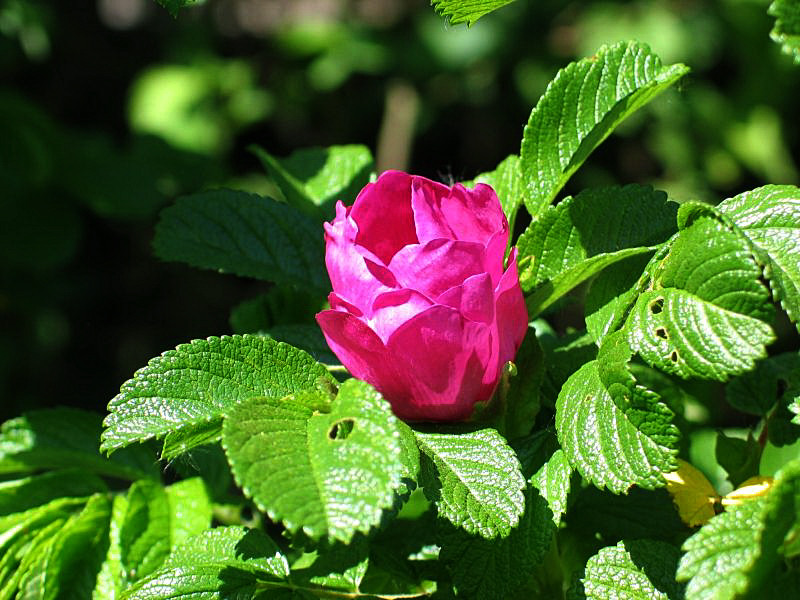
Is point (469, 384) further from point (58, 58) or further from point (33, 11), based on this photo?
point (58, 58)

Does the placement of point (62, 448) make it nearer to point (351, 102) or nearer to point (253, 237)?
point (253, 237)

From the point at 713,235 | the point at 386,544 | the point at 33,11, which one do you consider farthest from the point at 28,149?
the point at 713,235

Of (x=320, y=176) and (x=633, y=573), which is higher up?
(x=320, y=176)

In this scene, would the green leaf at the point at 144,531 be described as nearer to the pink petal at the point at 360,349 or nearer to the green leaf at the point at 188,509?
the green leaf at the point at 188,509

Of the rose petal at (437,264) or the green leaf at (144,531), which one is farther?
the green leaf at (144,531)

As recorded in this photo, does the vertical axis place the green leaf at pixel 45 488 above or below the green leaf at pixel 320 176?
below

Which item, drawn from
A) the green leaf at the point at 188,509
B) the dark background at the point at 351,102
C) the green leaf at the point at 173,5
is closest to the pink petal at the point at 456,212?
the green leaf at the point at 173,5

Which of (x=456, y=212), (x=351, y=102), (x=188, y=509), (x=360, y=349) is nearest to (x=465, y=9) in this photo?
(x=456, y=212)
